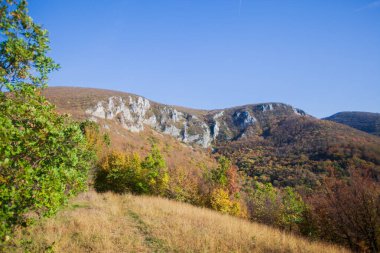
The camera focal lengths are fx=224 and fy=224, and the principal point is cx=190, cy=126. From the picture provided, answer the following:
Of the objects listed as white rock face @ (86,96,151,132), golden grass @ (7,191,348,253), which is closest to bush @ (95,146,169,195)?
golden grass @ (7,191,348,253)

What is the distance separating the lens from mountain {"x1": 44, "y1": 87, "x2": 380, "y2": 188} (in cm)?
8900

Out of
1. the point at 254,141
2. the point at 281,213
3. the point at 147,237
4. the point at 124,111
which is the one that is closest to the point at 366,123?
the point at 254,141

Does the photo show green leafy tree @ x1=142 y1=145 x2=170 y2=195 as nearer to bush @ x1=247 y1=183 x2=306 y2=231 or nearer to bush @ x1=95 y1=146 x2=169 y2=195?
bush @ x1=95 y1=146 x2=169 y2=195

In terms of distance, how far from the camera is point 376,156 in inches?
3285

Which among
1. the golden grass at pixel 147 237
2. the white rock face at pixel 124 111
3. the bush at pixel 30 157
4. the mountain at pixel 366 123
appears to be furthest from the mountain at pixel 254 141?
the bush at pixel 30 157

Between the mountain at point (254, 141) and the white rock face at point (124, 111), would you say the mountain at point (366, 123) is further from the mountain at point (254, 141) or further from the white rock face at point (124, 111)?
the white rock face at point (124, 111)

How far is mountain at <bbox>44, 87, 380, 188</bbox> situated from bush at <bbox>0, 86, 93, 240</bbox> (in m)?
65.3

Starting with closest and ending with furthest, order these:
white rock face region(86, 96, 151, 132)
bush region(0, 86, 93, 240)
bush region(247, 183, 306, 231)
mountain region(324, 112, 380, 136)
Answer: bush region(0, 86, 93, 240) < bush region(247, 183, 306, 231) < white rock face region(86, 96, 151, 132) < mountain region(324, 112, 380, 136)

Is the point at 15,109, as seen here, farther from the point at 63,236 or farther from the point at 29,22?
the point at 63,236

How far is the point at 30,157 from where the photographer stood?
4793 mm

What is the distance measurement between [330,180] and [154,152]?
67.3 feet

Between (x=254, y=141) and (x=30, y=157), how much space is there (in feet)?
570

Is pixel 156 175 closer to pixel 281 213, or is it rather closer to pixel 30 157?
pixel 281 213

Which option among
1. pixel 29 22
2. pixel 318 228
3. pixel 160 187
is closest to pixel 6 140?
pixel 29 22
